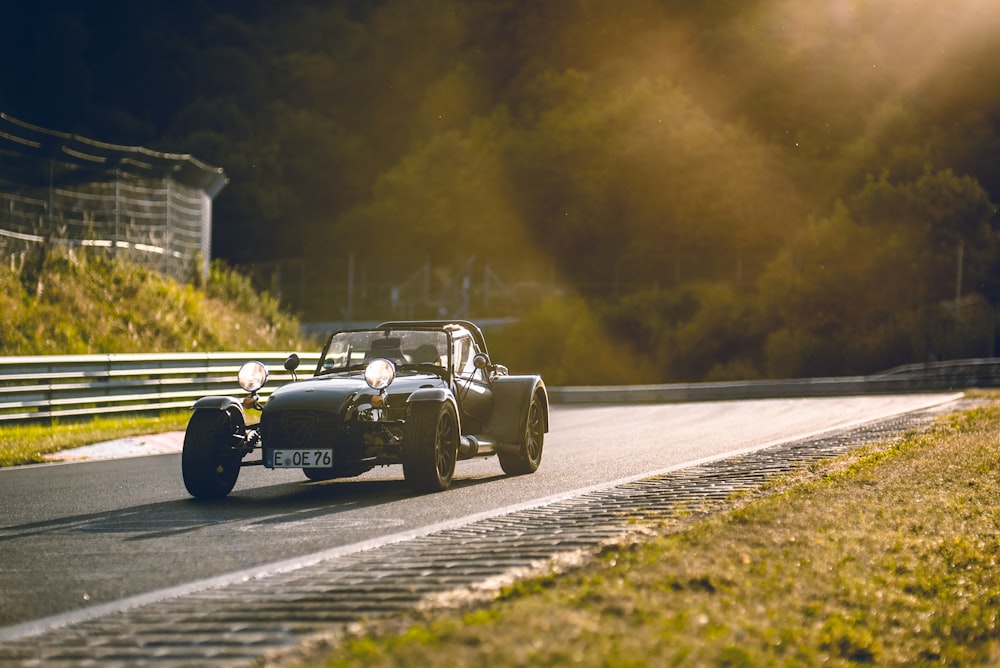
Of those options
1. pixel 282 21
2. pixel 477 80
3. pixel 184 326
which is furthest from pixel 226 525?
pixel 282 21

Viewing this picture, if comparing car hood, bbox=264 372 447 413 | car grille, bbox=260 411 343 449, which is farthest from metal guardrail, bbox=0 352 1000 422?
car grille, bbox=260 411 343 449

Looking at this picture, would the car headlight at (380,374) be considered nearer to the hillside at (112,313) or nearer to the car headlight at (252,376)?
the car headlight at (252,376)

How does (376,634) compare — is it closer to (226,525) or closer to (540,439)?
(226,525)

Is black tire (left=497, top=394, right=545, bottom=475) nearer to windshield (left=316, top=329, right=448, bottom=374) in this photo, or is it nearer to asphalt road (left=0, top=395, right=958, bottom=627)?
asphalt road (left=0, top=395, right=958, bottom=627)

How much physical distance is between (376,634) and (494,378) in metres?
8.09

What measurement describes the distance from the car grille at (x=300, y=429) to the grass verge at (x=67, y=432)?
534 centimetres

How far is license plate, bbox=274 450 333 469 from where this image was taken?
1050 cm

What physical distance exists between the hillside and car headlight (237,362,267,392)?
1239cm

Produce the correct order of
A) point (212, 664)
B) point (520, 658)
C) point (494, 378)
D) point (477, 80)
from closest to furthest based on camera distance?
point (520, 658)
point (212, 664)
point (494, 378)
point (477, 80)

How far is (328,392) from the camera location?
35.7 ft

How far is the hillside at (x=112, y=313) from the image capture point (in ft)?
78.2

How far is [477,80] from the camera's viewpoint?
82.1 metres

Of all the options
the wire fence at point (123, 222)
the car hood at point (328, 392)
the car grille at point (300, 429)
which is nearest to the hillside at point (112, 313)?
the wire fence at point (123, 222)

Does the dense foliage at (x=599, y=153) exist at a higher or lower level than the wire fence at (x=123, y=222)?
higher
